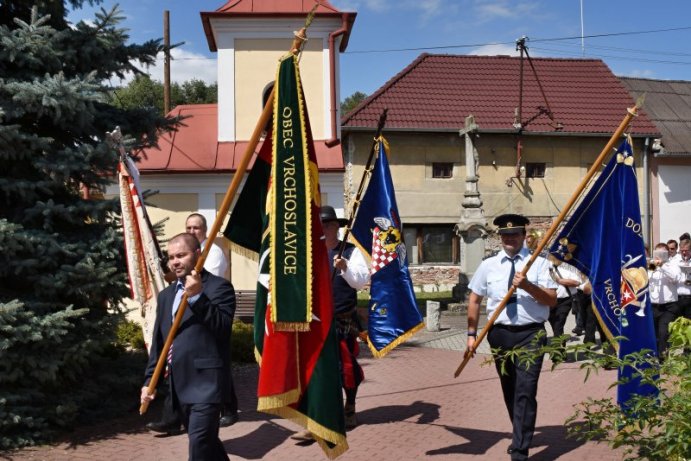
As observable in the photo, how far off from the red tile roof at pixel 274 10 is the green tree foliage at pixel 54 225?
867 cm

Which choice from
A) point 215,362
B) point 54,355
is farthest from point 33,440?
point 215,362

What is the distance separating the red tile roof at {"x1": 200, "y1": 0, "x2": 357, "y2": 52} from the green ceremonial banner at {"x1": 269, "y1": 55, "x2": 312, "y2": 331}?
11428 millimetres

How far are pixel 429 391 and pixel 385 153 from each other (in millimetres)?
3246

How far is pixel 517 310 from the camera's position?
19.5 feet

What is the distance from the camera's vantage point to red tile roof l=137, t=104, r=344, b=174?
1546cm

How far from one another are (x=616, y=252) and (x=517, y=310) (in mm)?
972

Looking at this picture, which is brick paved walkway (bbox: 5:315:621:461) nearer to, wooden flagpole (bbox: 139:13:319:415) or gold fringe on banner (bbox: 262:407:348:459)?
gold fringe on banner (bbox: 262:407:348:459)

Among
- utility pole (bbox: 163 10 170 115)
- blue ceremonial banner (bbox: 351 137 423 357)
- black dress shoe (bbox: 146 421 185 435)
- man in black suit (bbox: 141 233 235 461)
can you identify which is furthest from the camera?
utility pole (bbox: 163 10 170 115)

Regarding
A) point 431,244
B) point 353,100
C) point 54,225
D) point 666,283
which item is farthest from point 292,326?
point 353,100

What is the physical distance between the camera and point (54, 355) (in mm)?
6457

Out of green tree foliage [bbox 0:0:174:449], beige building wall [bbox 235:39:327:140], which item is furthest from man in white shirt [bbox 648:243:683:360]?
beige building wall [bbox 235:39:327:140]

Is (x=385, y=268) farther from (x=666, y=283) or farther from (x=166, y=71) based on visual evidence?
(x=166, y=71)

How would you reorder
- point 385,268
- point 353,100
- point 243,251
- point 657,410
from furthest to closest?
point 353,100 → point 385,268 → point 243,251 → point 657,410

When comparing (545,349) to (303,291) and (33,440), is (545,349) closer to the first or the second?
(303,291)
